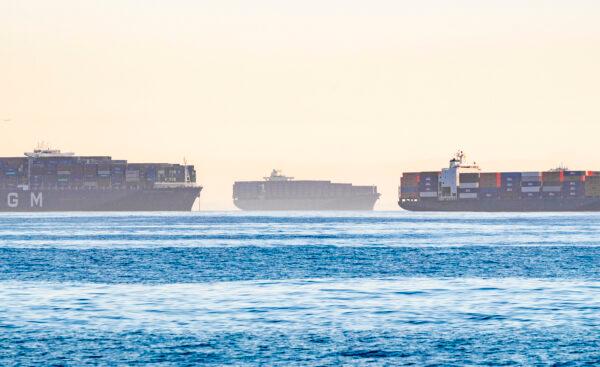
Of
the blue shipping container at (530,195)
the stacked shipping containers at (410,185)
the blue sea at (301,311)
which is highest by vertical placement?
the stacked shipping containers at (410,185)

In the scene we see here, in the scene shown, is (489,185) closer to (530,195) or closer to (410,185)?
(530,195)

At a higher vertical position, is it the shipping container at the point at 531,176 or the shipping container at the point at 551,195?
the shipping container at the point at 531,176

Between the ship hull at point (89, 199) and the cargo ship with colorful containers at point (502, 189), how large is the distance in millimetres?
46101

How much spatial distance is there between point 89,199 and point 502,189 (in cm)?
7788

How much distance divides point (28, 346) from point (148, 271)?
21.4 m

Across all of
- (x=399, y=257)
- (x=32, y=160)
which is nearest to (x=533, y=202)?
(x=32, y=160)

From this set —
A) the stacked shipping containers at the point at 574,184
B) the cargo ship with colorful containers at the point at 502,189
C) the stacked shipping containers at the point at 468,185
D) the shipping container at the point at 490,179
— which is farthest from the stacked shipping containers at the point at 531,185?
the stacked shipping containers at the point at 468,185

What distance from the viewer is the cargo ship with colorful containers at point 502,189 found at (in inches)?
7156

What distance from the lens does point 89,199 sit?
188375mm

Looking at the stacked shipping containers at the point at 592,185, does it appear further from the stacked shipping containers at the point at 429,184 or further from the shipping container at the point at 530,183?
the stacked shipping containers at the point at 429,184

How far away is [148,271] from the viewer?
4362cm

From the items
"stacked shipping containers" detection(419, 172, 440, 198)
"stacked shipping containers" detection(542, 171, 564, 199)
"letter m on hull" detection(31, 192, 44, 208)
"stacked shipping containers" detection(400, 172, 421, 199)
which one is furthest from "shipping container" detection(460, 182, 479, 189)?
"letter m on hull" detection(31, 192, 44, 208)

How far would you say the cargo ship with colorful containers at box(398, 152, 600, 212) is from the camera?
182 m

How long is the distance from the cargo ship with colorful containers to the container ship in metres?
46.8
